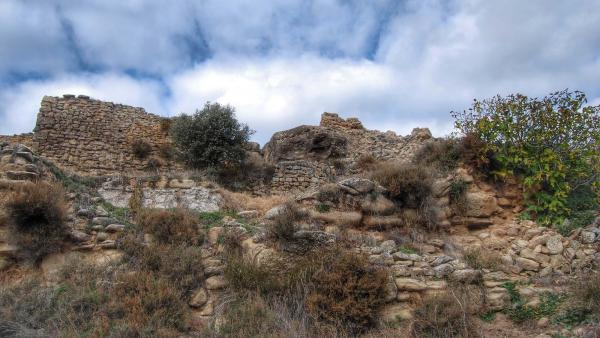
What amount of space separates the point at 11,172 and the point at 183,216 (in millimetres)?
2963

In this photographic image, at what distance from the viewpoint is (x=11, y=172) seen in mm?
7035

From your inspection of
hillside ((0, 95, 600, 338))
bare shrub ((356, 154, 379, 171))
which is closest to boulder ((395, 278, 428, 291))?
hillside ((0, 95, 600, 338))

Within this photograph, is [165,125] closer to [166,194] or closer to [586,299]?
[166,194]

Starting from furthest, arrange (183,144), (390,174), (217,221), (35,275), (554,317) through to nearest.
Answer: (183,144) < (390,174) < (217,221) < (35,275) < (554,317)

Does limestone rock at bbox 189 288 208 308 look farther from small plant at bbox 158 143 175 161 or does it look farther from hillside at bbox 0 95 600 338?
small plant at bbox 158 143 175 161

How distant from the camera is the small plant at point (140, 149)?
14.8 m

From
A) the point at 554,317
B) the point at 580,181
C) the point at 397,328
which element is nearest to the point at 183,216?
the point at 397,328

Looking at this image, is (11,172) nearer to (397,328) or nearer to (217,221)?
(217,221)

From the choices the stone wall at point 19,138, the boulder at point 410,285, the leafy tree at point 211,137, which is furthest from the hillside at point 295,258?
the stone wall at point 19,138

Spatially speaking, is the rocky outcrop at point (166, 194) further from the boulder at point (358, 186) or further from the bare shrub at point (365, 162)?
the bare shrub at point (365, 162)

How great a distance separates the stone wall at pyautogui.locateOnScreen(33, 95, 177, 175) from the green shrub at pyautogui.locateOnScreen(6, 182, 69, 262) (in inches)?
311

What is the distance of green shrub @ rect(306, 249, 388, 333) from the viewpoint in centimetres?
544

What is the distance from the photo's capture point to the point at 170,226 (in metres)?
6.97

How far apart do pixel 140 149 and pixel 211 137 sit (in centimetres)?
353
